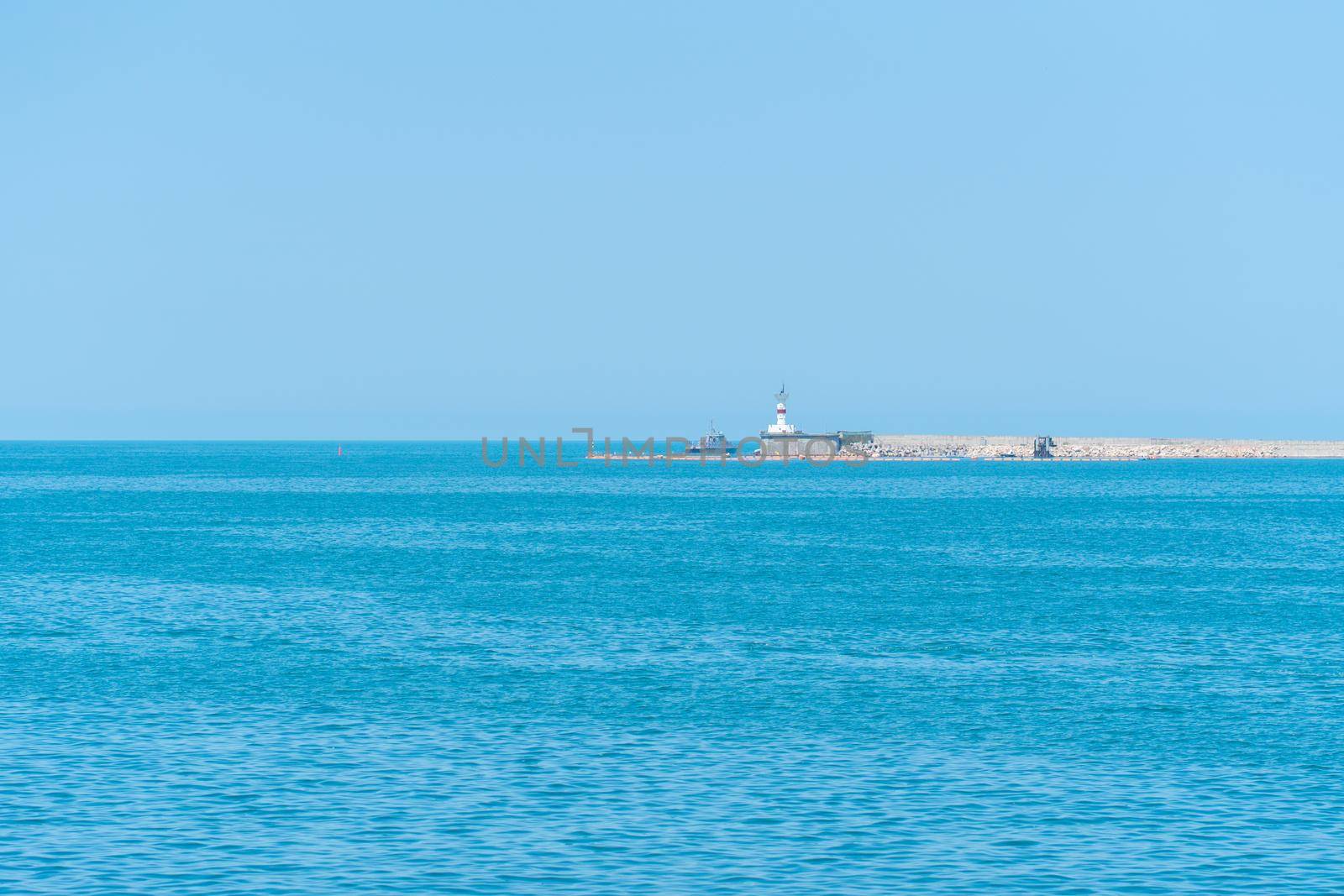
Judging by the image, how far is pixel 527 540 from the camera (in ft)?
249

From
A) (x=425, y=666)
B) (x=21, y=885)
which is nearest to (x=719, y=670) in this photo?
(x=425, y=666)

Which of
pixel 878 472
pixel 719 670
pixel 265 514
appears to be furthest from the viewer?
pixel 878 472

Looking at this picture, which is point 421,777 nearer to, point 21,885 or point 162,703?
point 21,885

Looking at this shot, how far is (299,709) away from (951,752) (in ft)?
41.1

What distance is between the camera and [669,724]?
88.8 feet

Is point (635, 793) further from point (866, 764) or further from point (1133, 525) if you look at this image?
point (1133, 525)

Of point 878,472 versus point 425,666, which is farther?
point 878,472

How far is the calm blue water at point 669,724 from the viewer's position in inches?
755

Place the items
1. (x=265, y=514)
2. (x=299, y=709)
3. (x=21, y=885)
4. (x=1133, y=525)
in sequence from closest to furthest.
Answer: (x=21, y=885) < (x=299, y=709) < (x=1133, y=525) < (x=265, y=514)

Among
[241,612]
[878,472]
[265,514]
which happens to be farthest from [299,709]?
[878,472]

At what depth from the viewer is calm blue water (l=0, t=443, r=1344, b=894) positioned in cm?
1919

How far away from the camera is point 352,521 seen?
92562mm

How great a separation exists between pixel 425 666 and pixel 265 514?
69.4 metres

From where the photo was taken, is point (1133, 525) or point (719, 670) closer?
point (719, 670)
